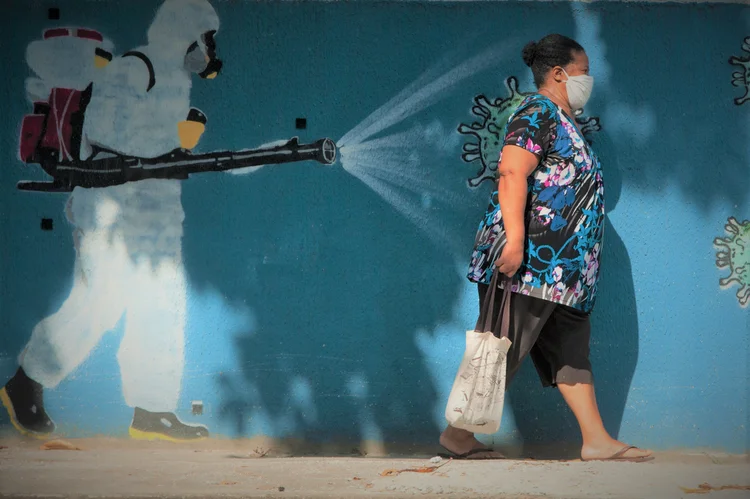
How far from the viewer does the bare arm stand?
13.2 feet

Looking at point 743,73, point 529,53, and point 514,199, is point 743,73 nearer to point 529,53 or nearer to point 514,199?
point 529,53

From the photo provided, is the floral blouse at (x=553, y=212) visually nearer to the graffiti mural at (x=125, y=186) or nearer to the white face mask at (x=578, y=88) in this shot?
the white face mask at (x=578, y=88)

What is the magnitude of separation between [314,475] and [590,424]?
4.08 ft

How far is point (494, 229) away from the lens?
4.20 metres

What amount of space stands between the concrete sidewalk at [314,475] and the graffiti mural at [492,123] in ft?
4.87

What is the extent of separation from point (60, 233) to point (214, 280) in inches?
31.0

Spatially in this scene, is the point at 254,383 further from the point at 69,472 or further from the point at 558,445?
the point at 558,445

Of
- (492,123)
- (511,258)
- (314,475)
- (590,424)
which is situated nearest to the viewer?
(511,258)

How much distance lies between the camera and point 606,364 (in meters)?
4.64

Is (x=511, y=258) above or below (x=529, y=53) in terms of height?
below

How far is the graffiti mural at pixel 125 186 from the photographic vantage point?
468 cm

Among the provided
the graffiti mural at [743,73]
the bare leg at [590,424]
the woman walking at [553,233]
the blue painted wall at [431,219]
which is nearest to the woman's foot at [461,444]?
the woman walking at [553,233]

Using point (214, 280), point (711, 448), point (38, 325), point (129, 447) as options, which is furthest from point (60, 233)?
point (711, 448)

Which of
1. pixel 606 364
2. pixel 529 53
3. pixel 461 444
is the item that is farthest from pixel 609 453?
pixel 529 53
